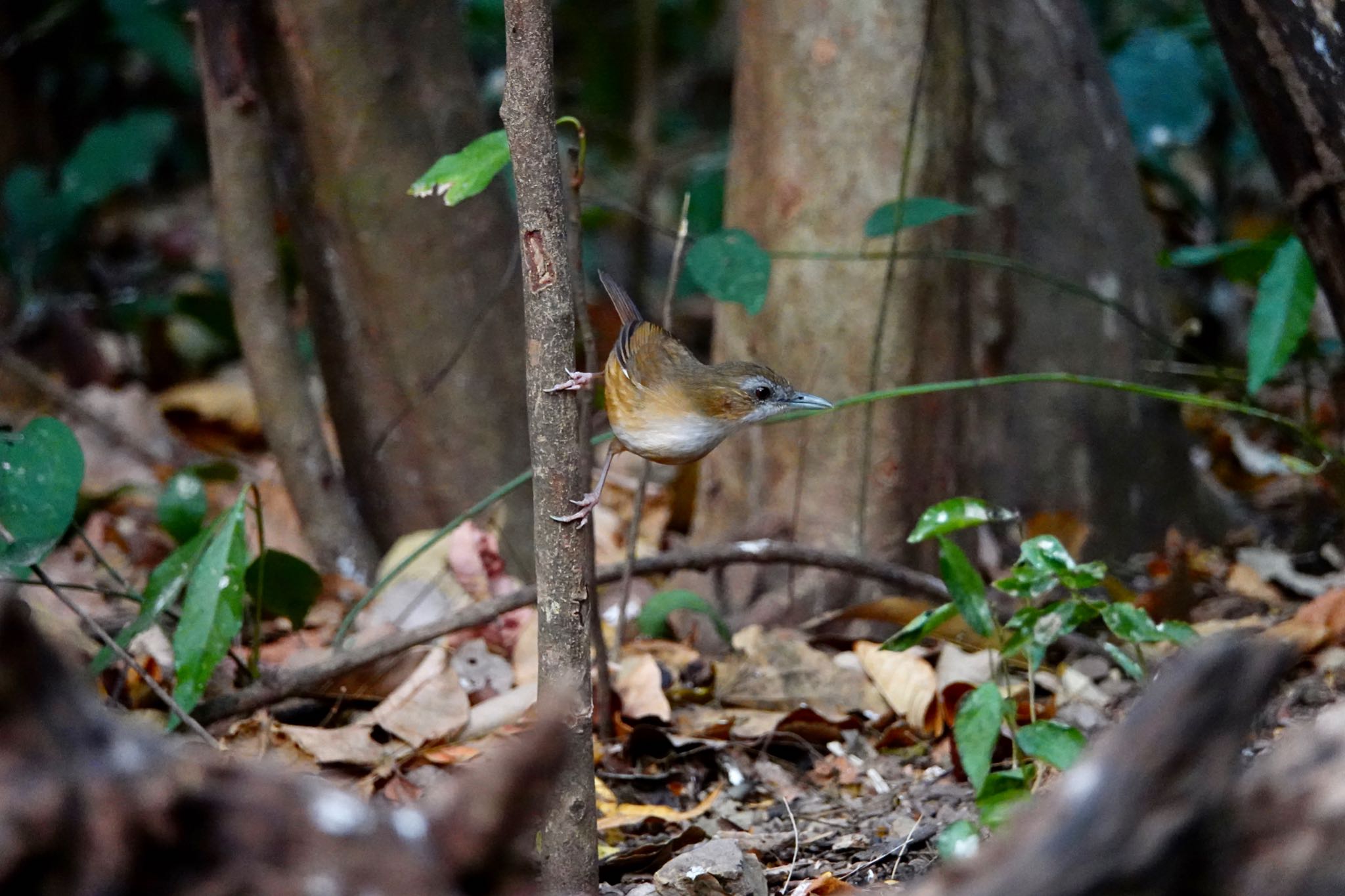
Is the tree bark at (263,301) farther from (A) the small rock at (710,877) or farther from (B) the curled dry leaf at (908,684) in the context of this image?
(A) the small rock at (710,877)

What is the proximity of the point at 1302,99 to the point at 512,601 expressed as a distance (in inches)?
80.8

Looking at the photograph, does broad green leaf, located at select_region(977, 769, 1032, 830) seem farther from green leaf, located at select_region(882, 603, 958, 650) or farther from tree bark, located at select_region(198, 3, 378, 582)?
tree bark, located at select_region(198, 3, 378, 582)

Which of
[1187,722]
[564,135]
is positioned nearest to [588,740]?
[1187,722]

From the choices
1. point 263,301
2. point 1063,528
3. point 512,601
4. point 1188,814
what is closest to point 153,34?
point 263,301

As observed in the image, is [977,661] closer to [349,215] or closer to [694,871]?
[694,871]

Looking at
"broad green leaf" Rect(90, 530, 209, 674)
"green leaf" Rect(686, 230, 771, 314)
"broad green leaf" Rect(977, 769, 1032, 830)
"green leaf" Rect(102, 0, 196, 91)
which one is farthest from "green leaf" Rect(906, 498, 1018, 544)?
"green leaf" Rect(102, 0, 196, 91)

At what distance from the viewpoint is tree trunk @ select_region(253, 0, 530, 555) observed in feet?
11.6

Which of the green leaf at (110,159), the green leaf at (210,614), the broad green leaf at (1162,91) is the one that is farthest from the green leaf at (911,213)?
the green leaf at (110,159)

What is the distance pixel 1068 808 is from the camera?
3.54 feet

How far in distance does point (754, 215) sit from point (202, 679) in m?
1.99

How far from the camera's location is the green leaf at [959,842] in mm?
1914

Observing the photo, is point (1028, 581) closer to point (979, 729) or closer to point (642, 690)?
point (979, 729)

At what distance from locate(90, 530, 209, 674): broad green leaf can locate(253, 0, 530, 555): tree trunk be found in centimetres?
109

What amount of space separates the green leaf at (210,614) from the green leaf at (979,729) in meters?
1.37
